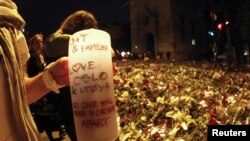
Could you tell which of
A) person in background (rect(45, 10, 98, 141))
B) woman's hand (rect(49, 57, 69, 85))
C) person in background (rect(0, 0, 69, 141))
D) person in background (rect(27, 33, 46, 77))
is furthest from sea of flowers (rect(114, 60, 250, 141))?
person in background (rect(0, 0, 69, 141))

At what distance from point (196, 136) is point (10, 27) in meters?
3.20

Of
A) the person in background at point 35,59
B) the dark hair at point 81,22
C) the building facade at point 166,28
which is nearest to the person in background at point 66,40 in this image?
the dark hair at point 81,22

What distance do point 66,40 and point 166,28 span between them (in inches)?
1939

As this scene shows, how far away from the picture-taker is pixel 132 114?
613cm

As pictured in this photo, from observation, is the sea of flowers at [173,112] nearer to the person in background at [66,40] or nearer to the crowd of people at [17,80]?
the person in background at [66,40]

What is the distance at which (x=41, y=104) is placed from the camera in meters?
6.82

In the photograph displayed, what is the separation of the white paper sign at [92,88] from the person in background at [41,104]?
420 cm

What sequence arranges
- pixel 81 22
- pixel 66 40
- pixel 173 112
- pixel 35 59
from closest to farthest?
pixel 66 40, pixel 81 22, pixel 173 112, pixel 35 59

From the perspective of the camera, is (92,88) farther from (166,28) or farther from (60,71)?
(166,28)

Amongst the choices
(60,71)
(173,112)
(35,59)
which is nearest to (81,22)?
(173,112)

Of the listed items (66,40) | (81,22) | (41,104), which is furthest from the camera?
(41,104)

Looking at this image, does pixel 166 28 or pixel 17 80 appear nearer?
pixel 17 80

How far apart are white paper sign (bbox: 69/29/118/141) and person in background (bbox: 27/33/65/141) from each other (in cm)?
420

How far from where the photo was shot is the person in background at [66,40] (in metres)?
3.76
